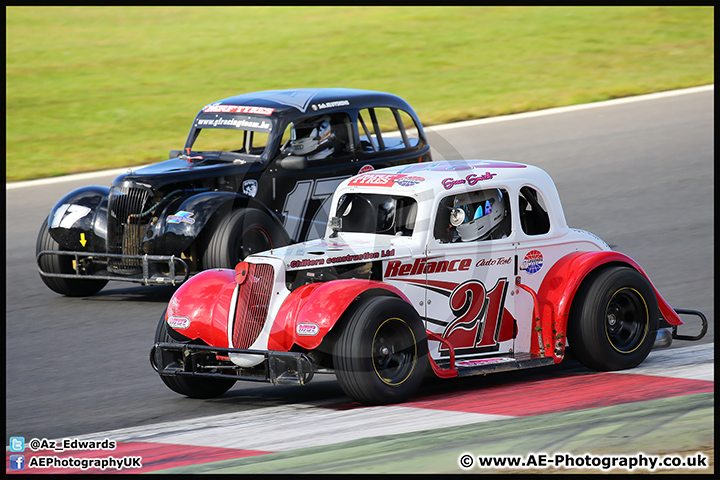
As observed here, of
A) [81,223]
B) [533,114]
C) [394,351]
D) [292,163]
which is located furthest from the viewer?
[533,114]

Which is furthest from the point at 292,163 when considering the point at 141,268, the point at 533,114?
the point at 533,114

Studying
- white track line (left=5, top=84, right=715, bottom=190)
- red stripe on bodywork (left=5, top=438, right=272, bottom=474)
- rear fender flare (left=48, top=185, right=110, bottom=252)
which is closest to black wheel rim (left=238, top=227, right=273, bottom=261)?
rear fender flare (left=48, top=185, right=110, bottom=252)

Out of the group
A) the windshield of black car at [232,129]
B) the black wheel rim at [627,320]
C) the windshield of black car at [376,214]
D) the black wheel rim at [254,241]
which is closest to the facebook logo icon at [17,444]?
the windshield of black car at [376,214]

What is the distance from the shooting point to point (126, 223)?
11.7 meters

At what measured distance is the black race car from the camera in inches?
446

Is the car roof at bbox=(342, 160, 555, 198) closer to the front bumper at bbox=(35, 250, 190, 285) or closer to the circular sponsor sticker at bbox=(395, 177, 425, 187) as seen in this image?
the circular sponsor sticker at bbox=(395, 177, 425, 187)

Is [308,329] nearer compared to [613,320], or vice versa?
[308,329]

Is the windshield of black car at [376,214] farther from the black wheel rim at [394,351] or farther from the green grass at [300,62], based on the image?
the green grass at [300,62]

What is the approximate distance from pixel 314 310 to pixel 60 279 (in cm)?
606

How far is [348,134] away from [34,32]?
27.5 m

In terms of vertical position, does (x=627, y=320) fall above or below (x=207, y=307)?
below

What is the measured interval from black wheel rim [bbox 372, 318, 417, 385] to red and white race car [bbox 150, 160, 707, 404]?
0.01m

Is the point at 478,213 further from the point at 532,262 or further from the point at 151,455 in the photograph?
the point at 151,455

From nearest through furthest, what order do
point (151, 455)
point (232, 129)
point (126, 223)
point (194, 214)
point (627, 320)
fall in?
point (151, 455), point (627, 320), point (194, 214), point (126, 223), point (232, 129)
